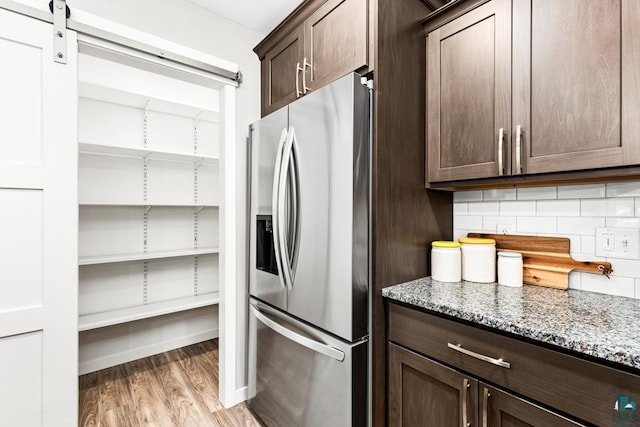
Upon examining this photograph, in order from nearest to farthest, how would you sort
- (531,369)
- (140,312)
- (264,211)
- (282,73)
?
1. (531,369)
2. (264,211)
3. (282,73)
4. (140,312)

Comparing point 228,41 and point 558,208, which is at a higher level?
point 228,41

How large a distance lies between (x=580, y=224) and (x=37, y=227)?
2540 millimetres

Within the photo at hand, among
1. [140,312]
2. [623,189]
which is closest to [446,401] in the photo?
[623,189]

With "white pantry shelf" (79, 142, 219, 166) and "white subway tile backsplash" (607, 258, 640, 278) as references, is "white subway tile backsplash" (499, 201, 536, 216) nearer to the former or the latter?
"white subway tile backsplash" (607, 258, 640, 278)

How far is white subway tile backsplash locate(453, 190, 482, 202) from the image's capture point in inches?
67.8

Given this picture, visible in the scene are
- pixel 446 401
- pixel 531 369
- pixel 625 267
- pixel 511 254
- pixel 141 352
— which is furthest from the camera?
pixel 141 352

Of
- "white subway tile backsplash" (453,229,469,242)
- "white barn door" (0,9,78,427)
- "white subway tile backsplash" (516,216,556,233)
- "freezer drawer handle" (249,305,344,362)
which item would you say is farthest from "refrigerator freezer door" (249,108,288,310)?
"white subway tile backsplash" (516,216,556,233)

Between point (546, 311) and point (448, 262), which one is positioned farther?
point (448, 262)

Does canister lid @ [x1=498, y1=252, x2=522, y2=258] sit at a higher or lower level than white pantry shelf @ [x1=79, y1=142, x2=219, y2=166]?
lower

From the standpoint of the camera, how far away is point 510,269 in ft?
4.83

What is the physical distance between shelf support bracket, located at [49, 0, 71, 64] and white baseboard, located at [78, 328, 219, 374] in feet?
7.48

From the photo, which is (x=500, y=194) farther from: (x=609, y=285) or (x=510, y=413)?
(x=510, y=413)

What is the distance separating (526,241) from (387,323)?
827mm

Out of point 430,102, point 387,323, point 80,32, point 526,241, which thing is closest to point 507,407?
point 387,323
